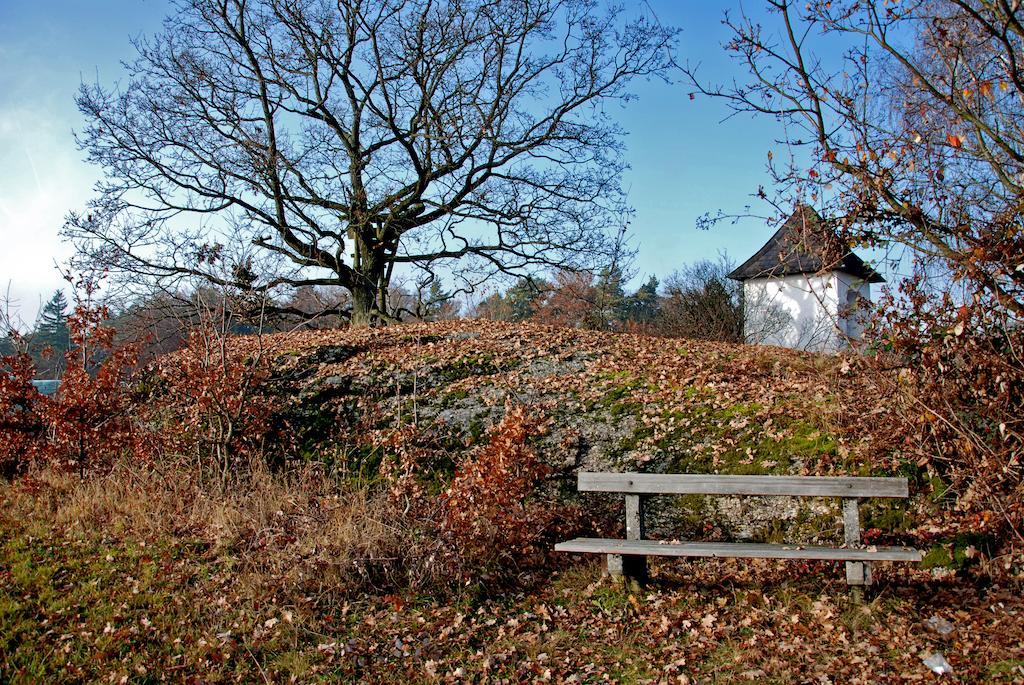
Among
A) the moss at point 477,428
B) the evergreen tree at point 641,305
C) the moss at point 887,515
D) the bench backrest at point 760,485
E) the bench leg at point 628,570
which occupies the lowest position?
the bench leg at point 628,570

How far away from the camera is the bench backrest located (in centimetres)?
506

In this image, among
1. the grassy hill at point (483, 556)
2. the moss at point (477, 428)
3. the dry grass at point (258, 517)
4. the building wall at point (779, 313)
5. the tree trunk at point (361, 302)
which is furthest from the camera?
the building wall at point (779, 313)

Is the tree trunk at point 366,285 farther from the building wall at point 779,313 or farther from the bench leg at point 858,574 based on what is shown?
the bench leg at point 858,574

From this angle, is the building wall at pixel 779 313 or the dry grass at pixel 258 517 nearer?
the dry grass at pixel 258 517

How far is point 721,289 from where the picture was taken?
57.9 ft

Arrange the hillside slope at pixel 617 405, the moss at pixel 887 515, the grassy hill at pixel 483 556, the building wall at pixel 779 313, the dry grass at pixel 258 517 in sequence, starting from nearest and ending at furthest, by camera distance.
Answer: the grassy hill at pixel 483 556 < the dry grass at pixel 258 517 < the moss at pixel 887 515 < the hillside slope at pixel 617 405 < the building wall at pixel 779 313

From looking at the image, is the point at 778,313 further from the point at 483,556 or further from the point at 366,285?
the point at 483,556

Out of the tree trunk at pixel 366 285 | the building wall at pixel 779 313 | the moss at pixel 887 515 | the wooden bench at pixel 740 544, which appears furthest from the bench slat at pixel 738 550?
the building wall at pixel 779 313

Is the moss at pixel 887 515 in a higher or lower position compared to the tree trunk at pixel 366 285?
lower

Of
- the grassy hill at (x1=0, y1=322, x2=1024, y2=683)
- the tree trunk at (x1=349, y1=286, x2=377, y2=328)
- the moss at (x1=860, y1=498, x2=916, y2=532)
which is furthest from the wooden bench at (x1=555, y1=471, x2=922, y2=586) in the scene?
the tree trunk at (x1=349, y1=286, x2=377, y2=328)

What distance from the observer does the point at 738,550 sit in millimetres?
4930

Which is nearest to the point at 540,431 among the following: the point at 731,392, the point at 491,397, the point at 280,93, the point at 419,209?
the point at 491,397

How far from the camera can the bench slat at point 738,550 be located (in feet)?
15.8

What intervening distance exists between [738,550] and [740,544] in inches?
11.6
